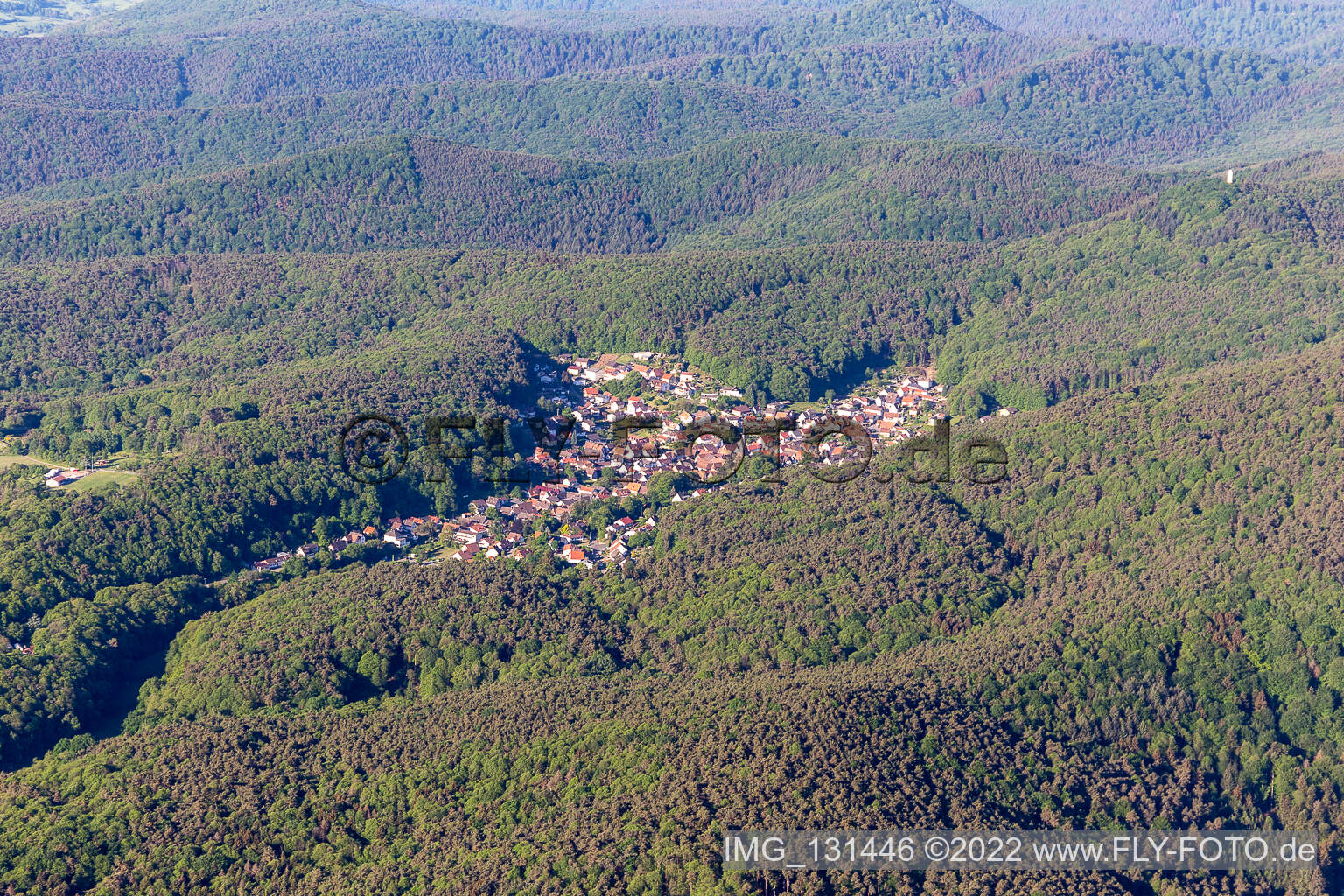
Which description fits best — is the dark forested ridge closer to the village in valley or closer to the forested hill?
the village in valley

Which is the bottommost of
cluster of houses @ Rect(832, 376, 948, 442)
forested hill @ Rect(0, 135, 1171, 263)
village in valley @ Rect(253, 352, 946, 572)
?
cluster of houses @ Rect(832, 376, 948, 442)

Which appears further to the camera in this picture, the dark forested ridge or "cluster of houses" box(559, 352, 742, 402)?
"cluster of houses" box(559, 352, 742, 402)

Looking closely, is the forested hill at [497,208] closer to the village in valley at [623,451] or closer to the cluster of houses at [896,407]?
the cluster of houses at [896,407]

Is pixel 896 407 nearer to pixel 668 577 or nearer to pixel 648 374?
pixel 648 374

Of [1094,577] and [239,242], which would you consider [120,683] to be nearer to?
[1094,577]

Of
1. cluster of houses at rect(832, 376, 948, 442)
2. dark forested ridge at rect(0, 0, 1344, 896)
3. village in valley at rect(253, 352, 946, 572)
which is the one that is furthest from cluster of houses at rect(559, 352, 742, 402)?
cluster of houses at rect(832, 376, 948, 442)

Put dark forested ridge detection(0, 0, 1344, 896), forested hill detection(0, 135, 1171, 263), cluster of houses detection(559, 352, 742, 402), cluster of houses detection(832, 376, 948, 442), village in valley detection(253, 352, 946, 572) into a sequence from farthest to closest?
forested hill detection(0, 135, 1171, 263)
cluster of houses detection(559, 352, 742, 402)
cluster of houses detection(832, 376, 948, 442)
village in valley detection(253, 352, 946, 572)
dark forested ridge detection(0, 0, 1344, 896)

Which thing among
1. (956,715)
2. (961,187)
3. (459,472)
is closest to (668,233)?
(961,187)

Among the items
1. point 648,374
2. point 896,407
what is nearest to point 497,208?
point 648,374

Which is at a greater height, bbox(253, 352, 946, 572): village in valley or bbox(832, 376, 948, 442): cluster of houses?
bbox(253, 352, 946, 572): village in valley
